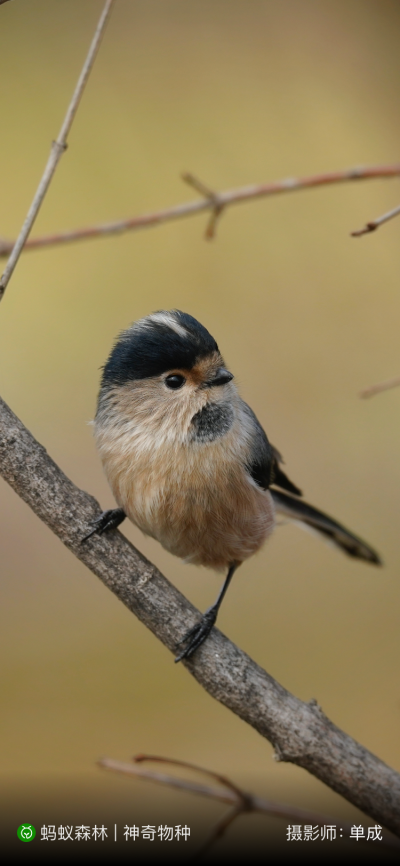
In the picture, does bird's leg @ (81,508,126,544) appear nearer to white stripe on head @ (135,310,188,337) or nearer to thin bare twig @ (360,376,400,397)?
white stripe on head @ (135,310,188,337)

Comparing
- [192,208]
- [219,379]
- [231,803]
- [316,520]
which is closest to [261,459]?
[219,379]

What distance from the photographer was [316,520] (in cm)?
239

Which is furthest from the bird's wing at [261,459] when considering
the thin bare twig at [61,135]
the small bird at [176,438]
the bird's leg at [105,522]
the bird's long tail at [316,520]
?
the thin bare twig at [61,135]

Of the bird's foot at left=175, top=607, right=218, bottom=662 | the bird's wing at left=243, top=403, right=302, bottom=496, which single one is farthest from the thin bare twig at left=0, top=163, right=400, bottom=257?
the bird's foot at left=175, top=607, right=218, bottom=662

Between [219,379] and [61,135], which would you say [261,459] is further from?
[61,135]

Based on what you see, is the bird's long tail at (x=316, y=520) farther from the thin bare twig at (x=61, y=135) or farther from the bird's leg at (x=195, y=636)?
the thin bare twig at (x=61, y=135)

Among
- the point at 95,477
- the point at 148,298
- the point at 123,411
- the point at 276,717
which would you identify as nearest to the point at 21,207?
the point at 148,298

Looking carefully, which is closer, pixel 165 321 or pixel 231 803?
pixel 231 803

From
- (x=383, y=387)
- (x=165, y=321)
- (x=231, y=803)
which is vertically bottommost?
(x=231, y=803)

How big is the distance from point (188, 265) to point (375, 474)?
1608mm

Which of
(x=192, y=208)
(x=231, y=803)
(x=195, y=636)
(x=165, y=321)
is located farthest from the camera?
(x=165, y=321)

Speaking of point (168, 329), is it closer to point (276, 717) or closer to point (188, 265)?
point (276, 717)

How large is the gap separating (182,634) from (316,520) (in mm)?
1004

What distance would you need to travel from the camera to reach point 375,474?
4.02 meters
